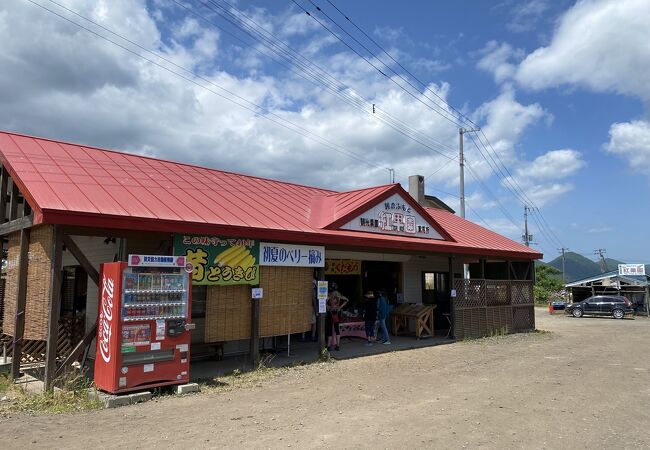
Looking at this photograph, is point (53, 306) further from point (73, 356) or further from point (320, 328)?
point (320, 328)

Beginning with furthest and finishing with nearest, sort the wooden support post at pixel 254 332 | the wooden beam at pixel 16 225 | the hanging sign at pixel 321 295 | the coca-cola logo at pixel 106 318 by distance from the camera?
the hanging sign at pixel 321 295
the wooden support post at pixel 254 332
the wooden beam at pixel 16 225
the coca-cola logo at pixel 106 318

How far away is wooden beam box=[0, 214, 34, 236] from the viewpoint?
356 inches

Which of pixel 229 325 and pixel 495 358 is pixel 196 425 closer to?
pixel 229 325

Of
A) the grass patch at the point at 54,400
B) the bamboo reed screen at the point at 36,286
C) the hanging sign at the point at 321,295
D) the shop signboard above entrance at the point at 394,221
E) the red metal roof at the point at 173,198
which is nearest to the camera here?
the grass patch at the point at 54,400

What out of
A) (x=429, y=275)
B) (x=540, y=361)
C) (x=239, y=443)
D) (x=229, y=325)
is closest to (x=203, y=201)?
(x=229, y=325)

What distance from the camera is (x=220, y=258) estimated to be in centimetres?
1005

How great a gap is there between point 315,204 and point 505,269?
37.2 ft

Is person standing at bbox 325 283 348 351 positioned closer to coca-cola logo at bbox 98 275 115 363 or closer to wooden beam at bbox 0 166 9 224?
coca-cola logo at bbox 98 275 115 363

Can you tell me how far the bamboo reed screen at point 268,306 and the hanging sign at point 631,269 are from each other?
34369mm

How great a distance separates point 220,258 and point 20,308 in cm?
358

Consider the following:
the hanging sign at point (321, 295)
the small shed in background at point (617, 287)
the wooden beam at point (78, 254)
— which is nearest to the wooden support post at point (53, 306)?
the wooden beam at point (78, 254)

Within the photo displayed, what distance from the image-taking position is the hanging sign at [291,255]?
1093cm

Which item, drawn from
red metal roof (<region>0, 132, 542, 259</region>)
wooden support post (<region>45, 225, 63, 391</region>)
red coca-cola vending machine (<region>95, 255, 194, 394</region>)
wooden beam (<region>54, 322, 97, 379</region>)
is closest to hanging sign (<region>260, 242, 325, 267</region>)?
red metal roof (<region>0, 132, 542, 259</region>)

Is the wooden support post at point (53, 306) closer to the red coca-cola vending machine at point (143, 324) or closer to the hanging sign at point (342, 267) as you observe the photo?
the red coca-cola vending machine at point (143, 324)
